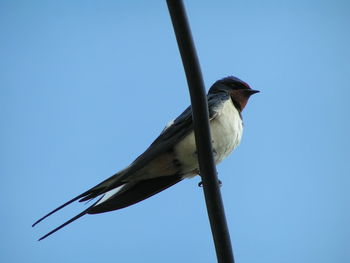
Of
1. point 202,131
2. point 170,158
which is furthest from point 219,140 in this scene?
point 202,131

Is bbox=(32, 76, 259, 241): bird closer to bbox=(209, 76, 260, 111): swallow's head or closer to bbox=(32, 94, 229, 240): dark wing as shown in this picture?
bbox=(32, 94, 229, 240): dark wing

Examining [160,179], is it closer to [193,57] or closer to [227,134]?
[227,134]

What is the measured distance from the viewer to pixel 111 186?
2.85m

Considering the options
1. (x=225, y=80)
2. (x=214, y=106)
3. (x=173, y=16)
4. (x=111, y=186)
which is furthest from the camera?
(x=225, y=80)

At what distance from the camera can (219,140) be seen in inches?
→ 130

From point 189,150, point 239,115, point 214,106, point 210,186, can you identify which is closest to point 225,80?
point 239,115

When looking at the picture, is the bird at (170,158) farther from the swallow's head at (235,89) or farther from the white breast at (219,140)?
the swallow's head at (235,89)

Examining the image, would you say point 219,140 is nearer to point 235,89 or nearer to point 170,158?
point 170,158

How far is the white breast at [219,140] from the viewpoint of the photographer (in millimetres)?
3201

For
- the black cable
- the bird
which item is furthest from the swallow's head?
the black cable

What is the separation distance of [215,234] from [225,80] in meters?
2.42

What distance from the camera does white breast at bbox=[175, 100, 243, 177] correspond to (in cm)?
320

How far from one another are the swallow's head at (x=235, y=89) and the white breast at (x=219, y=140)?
356mm

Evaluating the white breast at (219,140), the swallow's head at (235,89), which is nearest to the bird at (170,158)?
the white breast at (219,140)
